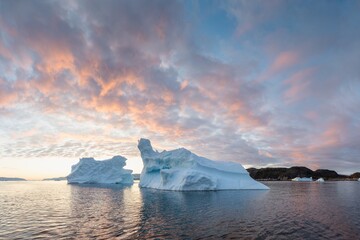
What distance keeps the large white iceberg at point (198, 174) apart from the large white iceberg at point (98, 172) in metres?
34.1

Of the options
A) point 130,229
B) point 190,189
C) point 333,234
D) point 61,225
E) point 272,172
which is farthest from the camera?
point 272,172

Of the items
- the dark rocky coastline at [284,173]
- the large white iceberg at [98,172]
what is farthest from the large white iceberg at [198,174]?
the dark rocky coastline at [284,173]

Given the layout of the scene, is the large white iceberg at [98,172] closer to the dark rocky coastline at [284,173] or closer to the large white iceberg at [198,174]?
the large white iceberg at [198,174]

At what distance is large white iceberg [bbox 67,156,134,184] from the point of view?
270 ft

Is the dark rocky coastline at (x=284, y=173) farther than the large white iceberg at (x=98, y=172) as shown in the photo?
Yes

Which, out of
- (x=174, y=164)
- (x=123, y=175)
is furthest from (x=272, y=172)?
(x=174, y=164)

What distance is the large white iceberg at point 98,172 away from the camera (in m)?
82.2

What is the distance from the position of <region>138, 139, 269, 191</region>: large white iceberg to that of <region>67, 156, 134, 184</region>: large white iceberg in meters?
34.1

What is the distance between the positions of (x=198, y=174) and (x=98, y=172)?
5154cm

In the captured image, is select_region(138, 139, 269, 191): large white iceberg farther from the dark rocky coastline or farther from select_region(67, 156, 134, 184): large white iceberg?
the dark rocky coastline

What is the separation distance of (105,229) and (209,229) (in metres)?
5.63

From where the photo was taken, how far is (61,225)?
15688mm

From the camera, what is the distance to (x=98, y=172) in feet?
274

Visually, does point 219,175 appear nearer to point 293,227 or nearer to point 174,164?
point 174,164
